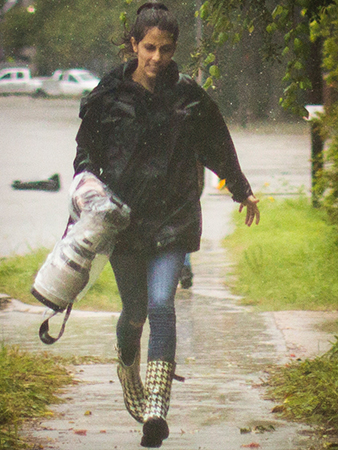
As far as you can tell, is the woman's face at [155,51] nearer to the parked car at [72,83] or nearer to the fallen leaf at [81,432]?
the fallen leaf at [81,432]

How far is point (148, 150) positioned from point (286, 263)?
434 centimetres

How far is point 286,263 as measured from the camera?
7559mm

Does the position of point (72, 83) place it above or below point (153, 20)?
below

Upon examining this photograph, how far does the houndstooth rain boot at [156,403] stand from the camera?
10.6 ft

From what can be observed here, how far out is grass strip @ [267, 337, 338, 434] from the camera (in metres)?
3.95

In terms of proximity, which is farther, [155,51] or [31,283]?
[31,283]

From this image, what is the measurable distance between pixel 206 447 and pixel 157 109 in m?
1.47

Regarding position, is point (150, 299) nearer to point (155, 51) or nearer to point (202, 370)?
point (155, 51)

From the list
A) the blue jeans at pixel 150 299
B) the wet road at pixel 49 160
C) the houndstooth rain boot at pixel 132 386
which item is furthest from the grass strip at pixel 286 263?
the blue jeans at pixel 150 299

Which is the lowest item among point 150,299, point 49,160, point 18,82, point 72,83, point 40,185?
point 18,82

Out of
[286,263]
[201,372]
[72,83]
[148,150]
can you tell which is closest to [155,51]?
[148,150]

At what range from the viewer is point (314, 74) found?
12.9 metres

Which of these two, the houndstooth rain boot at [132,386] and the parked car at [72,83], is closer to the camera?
the houndstooth rain boot at [132,386]

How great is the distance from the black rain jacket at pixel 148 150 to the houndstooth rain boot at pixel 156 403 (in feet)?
1.64
